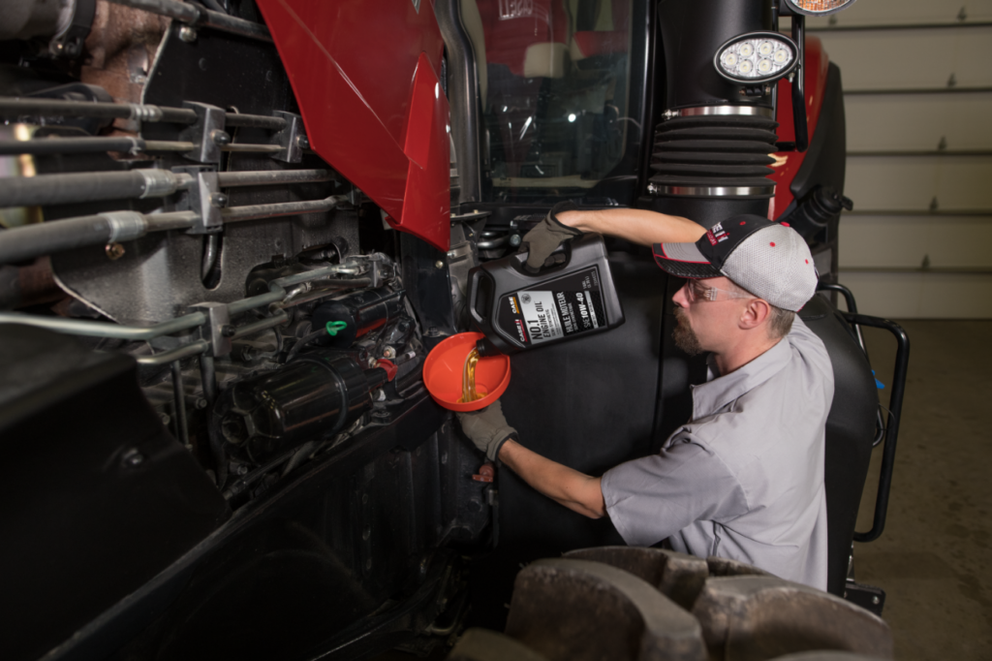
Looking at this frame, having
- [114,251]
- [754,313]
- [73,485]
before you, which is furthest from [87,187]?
[754,313]

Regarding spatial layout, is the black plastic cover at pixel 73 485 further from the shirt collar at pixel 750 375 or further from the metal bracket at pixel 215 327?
the shirt collar at pixel 750 375

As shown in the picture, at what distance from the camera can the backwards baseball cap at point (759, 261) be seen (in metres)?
1.35

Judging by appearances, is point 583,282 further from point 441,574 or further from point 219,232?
point 441,574

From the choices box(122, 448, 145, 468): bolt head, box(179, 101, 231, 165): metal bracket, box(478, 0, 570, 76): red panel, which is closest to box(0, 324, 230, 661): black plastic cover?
box(122, 448, 145, 468): bolt head

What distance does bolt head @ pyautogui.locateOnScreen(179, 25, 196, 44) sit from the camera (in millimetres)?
1042

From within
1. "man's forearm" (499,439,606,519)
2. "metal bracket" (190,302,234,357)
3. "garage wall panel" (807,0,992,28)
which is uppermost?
"garage wall panel" (807,0,992,28)

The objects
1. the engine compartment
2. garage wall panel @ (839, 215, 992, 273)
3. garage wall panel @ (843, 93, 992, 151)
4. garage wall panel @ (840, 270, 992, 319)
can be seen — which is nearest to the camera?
the engine compartment

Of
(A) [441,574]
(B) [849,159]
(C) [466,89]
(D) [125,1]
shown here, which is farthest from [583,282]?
(B) [849,159]

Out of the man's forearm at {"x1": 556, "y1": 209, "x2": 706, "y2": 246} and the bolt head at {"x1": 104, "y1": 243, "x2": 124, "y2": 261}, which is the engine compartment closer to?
the bolt head at {"x1": 104, "y1": 243, "x2": 124, "y2": 261}

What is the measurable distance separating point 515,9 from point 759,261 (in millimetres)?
1192

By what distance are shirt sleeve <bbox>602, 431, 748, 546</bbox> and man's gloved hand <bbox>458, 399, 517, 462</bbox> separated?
0.42 metres

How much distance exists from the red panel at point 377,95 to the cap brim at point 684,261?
56cm

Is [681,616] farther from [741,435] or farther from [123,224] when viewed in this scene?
[123,224]

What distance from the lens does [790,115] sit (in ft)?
8.52
